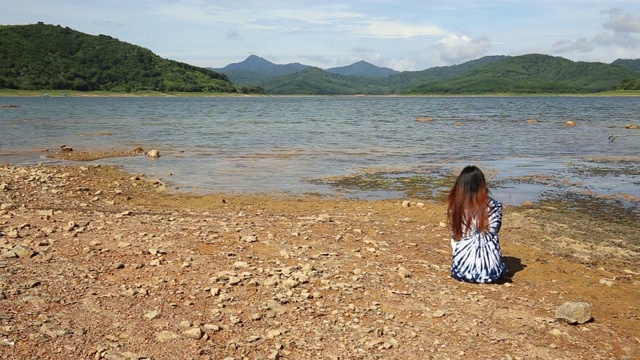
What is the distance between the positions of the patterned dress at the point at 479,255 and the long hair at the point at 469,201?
110mm

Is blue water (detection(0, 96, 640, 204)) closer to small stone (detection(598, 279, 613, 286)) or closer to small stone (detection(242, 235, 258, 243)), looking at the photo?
small stone (detection(598, 279, 613, 286))

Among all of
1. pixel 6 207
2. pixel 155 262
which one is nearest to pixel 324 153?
pixel 6 207

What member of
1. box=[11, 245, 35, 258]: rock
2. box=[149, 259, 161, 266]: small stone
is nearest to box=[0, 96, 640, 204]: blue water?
box=[11, 245, 35, 258]: rock

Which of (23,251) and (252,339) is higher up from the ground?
(23,251)

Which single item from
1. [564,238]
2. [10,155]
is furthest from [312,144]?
[564,238]

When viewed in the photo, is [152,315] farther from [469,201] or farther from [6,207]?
[6,207]

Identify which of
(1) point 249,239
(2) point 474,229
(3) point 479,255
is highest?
(2) point 474,229

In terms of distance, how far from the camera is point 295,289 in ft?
27.1

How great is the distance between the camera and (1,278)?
26.1 ft

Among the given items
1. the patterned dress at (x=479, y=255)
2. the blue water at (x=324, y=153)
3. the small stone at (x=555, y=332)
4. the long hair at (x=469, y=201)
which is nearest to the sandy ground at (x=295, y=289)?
the small stone at (x=555, y=332)

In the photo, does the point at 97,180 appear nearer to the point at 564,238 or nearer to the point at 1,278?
the point at 1,278

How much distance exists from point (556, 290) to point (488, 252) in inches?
49.4

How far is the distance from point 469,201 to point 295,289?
3.17 m

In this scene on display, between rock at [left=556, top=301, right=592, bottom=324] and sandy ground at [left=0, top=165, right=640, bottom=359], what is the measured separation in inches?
3.5
